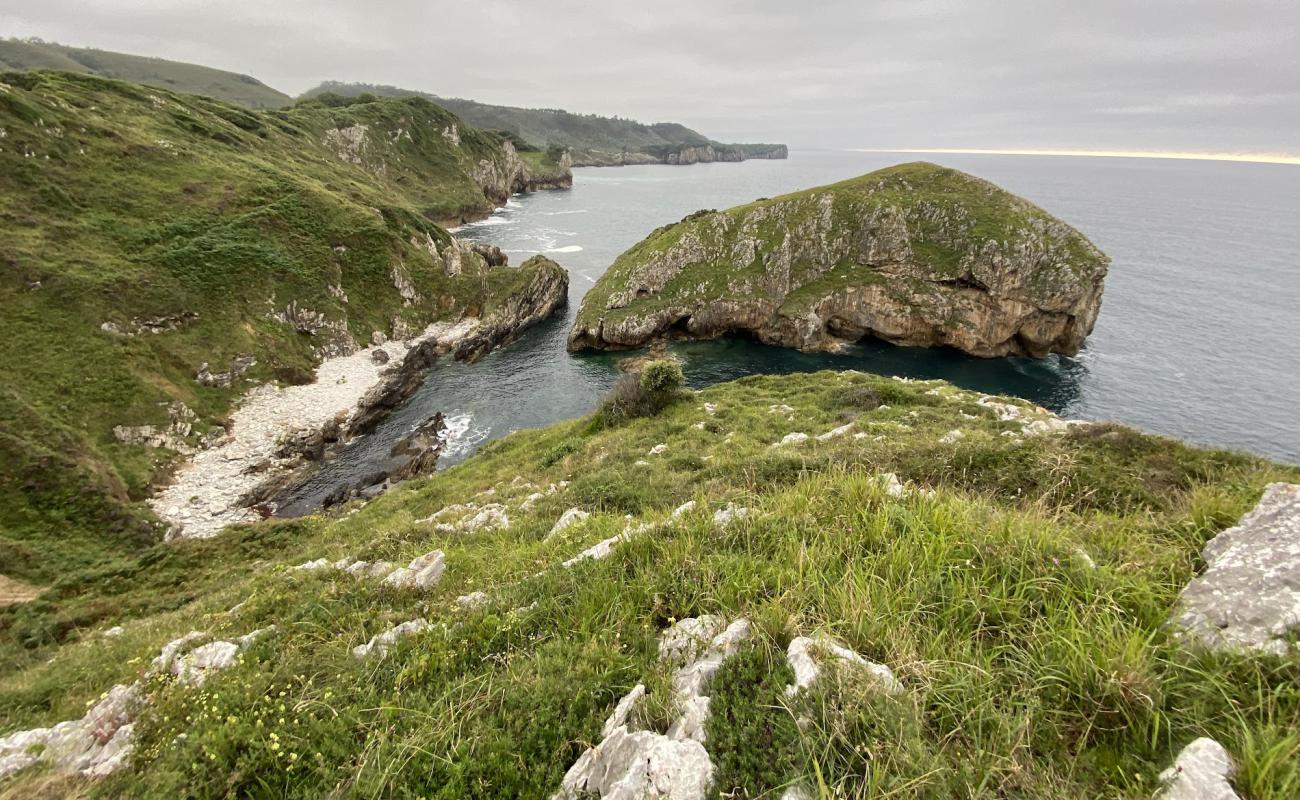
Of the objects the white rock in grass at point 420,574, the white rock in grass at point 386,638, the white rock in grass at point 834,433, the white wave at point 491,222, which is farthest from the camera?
the white wave at point 491,222

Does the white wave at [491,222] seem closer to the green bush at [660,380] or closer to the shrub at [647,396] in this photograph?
the shrub at [647,396]

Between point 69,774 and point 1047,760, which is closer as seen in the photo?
point 1047,760

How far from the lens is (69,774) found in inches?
193

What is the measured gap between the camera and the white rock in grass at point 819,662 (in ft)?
12.5

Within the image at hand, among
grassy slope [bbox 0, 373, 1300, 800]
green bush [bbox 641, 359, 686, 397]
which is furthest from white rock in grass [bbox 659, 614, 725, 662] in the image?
green bush [bbox 641, 359, 686, 397]

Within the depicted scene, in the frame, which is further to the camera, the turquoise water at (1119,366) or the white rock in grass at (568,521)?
the turquoise water at (1119,366)

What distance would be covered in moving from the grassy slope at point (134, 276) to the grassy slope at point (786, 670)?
2175 cm

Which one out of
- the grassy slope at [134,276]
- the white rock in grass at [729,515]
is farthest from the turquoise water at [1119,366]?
the white rock in grass at [729,515]

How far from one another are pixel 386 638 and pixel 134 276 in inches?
2016

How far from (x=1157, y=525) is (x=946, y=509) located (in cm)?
217

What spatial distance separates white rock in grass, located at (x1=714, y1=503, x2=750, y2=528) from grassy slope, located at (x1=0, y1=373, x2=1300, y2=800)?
33 cm

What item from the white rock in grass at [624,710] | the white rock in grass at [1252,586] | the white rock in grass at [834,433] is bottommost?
the white rock in grass at [834,433]

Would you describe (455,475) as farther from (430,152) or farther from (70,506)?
(430,152)

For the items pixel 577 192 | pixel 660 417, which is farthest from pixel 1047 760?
pixel 577 192
